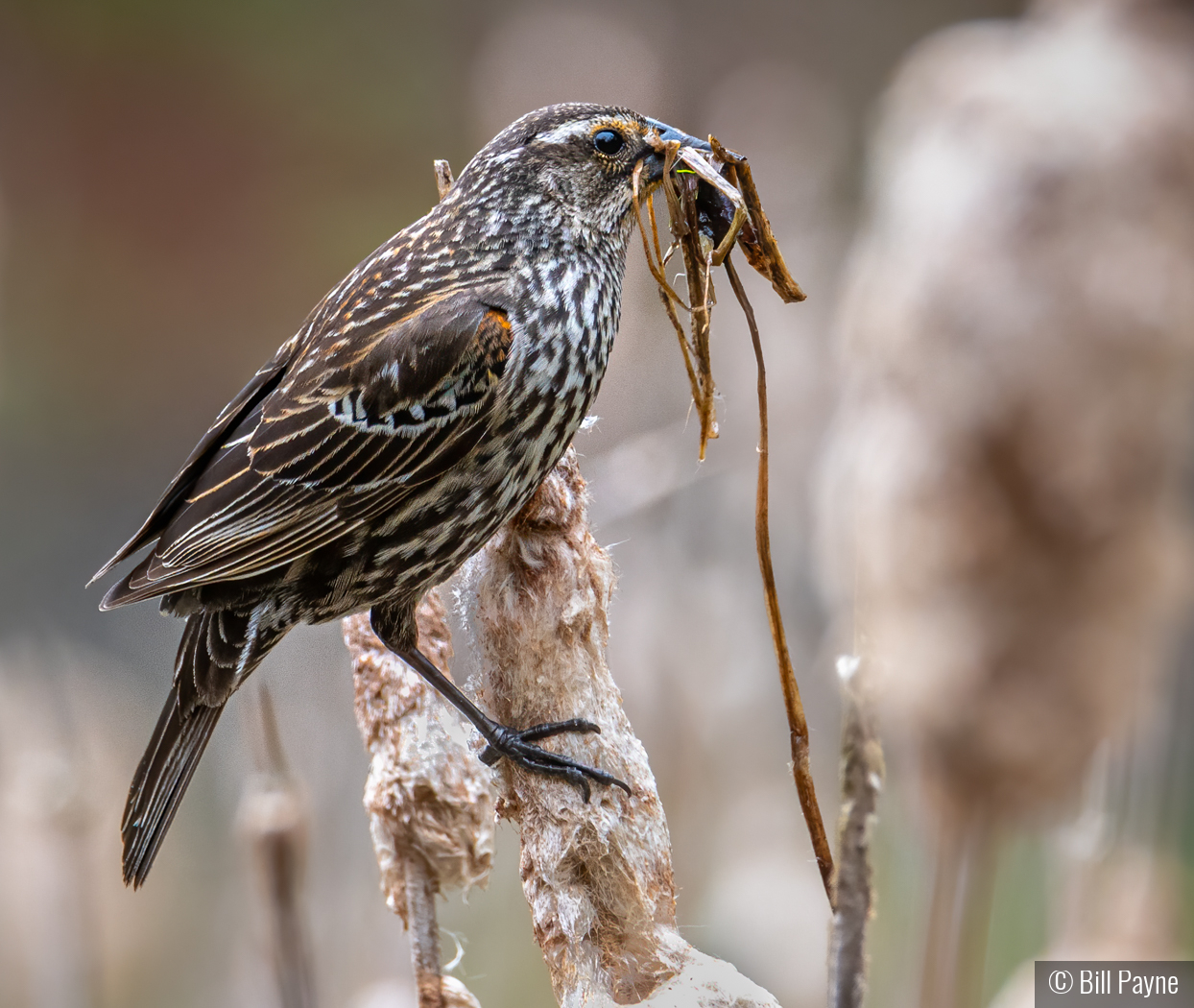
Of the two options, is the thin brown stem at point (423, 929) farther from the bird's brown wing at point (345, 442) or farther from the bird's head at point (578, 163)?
the bird's head at point (578, 163)

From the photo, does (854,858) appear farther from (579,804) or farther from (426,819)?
(426,819)

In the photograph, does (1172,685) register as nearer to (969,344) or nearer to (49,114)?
(969,344)

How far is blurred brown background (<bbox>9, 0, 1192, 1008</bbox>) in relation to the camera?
2.30 metres

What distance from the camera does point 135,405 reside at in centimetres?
509

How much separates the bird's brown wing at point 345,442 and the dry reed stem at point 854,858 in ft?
3.61

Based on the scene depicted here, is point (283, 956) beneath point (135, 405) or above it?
beneath

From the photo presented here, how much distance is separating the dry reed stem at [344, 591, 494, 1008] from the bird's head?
3.41 ft

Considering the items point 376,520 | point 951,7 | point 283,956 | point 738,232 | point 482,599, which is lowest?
point 283,956

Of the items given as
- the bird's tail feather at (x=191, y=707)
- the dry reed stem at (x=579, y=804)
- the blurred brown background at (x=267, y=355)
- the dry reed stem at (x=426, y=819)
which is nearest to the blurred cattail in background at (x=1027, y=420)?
the blurred brown background at (x=267, y=355)

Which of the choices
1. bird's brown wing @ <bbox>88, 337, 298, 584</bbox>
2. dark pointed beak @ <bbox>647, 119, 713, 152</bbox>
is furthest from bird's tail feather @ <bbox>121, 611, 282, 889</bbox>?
dark pointed beak @ <bbox>647, 119, 713, 152</bbox>

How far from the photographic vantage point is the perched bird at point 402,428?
2.00 meters

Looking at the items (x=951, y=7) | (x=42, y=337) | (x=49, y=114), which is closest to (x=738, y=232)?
(x=951, y=7)

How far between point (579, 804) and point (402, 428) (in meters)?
0.80

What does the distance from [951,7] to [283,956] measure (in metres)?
4.90
